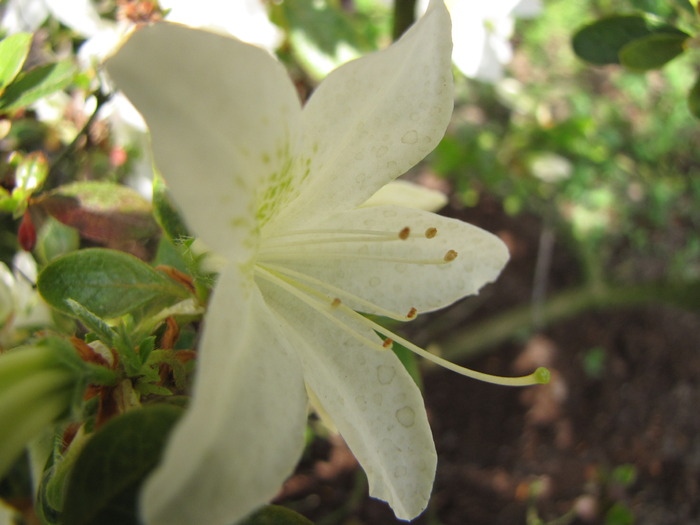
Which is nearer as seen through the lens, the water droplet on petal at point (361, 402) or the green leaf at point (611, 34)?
the water droplet on petal at point (361, 402)

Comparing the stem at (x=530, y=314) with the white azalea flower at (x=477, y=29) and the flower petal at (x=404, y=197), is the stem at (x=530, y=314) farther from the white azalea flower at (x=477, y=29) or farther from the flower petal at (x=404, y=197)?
the flower petal at (x=404, y=197)

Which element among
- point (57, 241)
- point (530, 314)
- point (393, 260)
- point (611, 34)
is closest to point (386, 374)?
point (393, 260)

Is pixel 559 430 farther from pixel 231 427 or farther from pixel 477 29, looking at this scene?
pixel 231 427

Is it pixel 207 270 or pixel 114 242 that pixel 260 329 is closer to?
pixel 207 270

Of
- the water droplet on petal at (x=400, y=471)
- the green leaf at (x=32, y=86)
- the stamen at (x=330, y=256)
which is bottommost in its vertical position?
the water droplet on petal at (x=400, y=471)

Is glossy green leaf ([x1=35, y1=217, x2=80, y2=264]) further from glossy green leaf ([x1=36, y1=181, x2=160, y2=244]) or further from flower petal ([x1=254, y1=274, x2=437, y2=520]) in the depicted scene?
flower petal ([x1=254, y1=274, x2=437, y2=520])

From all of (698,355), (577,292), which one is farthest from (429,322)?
(698,355)

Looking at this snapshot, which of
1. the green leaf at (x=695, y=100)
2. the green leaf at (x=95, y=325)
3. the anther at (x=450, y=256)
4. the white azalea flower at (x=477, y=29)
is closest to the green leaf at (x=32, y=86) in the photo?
the green leaf at (x=95, y=325)
